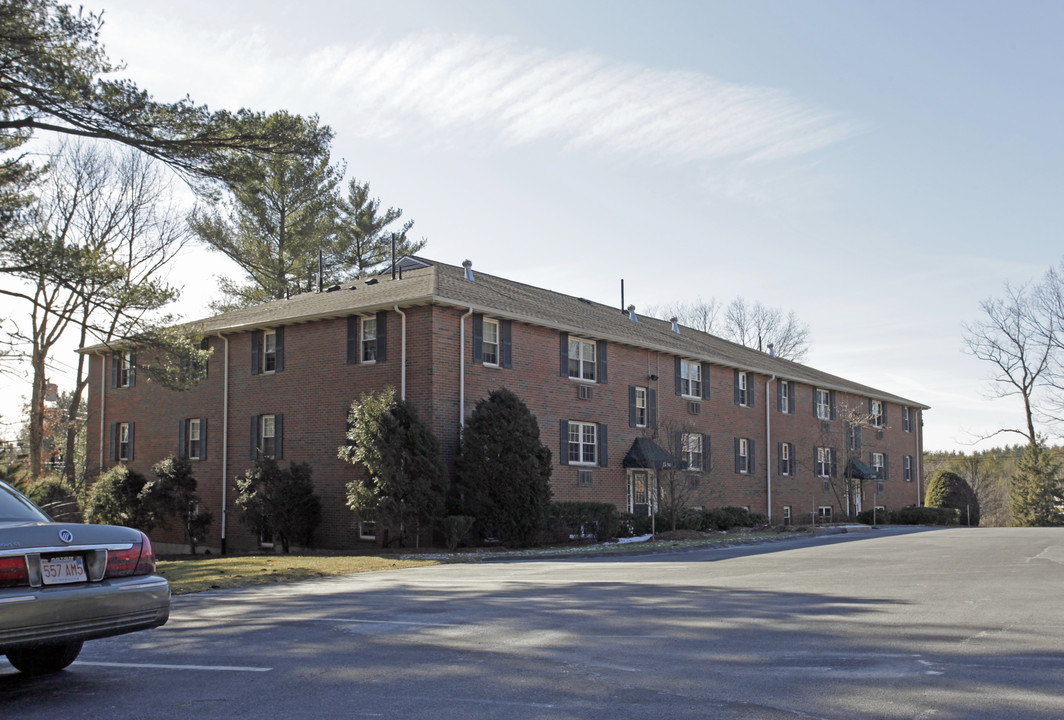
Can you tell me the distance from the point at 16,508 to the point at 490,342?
64.8 ft

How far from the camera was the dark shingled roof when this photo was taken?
83.7ft

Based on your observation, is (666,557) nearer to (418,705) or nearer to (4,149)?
(418,705)

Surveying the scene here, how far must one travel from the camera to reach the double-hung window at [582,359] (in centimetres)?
2919

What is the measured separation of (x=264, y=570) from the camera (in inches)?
673

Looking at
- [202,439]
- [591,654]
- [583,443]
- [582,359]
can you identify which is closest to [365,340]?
[582,359]

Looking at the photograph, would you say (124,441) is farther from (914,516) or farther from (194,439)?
(914,516)

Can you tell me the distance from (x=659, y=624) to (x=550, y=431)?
18936 mm

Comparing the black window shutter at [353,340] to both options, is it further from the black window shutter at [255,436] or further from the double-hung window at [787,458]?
the double-hung window at [787,458]

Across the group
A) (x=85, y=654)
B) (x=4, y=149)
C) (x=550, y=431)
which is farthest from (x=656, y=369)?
(x=85, y=654)

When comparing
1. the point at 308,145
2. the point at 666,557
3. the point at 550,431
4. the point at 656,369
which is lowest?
the point at 666,557

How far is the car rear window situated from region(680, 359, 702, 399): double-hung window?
28161 mm

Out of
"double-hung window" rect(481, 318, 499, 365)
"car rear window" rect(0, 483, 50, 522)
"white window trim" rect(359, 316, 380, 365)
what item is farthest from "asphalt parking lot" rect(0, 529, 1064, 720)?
"double-hung window" rect(481, 318, 499, 365)

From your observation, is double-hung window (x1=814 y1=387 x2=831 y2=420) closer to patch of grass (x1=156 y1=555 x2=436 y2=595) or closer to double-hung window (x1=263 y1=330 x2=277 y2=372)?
double-hung window (x1=263 y1=330 x2=277 y2=372)

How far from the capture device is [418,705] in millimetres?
5633
